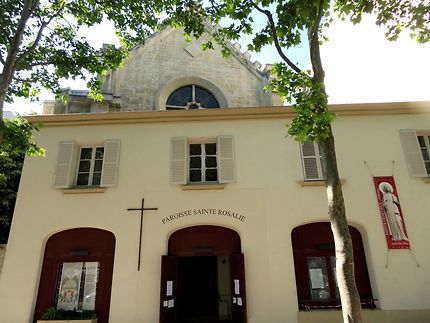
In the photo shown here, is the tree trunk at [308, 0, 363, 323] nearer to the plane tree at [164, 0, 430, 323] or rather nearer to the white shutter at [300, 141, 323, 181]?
Result: the plane tree at [164, 0, 430, 323]

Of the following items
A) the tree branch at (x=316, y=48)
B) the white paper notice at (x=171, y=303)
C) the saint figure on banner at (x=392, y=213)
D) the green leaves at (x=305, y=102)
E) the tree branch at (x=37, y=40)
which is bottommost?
the white paper notice at (x=171, y=303)

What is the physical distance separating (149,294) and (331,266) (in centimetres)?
530

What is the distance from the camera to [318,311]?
870 centimetres

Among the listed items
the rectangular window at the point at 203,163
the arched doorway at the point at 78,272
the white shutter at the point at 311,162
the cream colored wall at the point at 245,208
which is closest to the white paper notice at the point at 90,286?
the arched doorway at the point at 78,272

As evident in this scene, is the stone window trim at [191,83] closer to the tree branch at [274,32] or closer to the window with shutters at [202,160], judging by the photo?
the window with shutters at [202,160]

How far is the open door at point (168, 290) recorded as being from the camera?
8.91m

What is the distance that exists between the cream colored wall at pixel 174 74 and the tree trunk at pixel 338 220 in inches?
330

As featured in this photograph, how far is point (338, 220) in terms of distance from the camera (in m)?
6.17

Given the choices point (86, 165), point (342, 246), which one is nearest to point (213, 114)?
point (86, 165)

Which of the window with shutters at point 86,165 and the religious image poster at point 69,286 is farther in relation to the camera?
the window with shutters at point 86,165

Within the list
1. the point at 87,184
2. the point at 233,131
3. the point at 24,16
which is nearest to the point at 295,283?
the point at 233,131

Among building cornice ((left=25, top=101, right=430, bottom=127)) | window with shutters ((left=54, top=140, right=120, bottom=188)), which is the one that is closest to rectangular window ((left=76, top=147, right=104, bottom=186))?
window with shutters ((left=54, top=140, right=120, bottom=188))

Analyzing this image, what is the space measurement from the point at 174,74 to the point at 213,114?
5797 millimetres

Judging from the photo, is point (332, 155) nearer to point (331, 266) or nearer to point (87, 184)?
point (331, 266)
